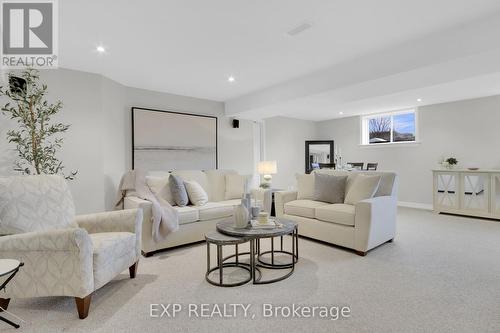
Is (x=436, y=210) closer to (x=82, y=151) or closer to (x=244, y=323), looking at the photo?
(x=244, y=323)

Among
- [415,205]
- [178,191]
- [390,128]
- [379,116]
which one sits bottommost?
[415,205]

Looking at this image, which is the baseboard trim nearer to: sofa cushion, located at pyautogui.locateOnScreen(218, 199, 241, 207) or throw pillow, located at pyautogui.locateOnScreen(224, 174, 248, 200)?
throw pillow, located at pyautogui.locateOnScreen(224, 174, 248, 200)

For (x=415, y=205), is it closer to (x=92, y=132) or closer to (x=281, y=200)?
(x=281, y=200)

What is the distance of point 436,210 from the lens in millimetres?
5395

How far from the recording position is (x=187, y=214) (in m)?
3.36

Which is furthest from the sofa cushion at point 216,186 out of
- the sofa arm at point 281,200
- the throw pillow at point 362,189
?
the throw pillow at point 362,189

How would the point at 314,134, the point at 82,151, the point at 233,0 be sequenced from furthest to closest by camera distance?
1. the point at 314,134
2. the point at 82,151
3. the point at 233,0

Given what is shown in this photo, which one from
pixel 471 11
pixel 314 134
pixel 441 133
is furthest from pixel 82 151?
pixel 441 133

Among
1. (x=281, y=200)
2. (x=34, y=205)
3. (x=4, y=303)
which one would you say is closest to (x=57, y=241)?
(x=34, y=205)

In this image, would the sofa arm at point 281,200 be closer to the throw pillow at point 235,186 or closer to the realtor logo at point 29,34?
the throw pillow at point 235,186

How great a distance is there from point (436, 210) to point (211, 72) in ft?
17.0

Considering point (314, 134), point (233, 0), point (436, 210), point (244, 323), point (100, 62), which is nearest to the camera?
point (244, 323)

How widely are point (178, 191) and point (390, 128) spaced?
18.5ft

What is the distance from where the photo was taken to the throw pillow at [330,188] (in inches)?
145
